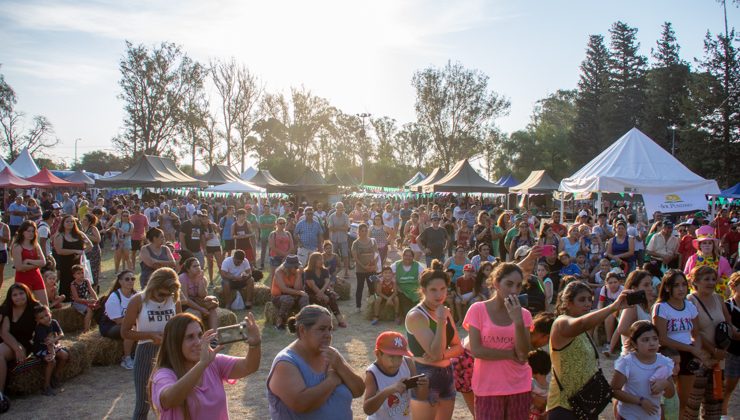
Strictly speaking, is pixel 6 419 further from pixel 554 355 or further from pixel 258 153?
pixel 258 153

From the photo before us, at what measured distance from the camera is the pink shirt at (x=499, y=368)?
3.61m

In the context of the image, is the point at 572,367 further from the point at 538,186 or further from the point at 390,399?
the point at 538,186

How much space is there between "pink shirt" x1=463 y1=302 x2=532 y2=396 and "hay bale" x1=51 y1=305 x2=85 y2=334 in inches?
259

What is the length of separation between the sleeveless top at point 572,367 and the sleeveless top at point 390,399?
1016 millimetres

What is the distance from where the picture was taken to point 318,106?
50.1 meters

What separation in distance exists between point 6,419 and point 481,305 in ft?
15.2

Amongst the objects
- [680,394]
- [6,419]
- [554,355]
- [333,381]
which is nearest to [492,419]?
[554,355]

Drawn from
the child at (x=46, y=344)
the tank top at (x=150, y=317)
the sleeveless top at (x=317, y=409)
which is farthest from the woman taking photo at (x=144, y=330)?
the child at (x=46, y=344)

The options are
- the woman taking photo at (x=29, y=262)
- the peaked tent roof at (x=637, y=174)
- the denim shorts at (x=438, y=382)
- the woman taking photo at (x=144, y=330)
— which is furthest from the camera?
the peaked tent roof at (x=637, y=174)

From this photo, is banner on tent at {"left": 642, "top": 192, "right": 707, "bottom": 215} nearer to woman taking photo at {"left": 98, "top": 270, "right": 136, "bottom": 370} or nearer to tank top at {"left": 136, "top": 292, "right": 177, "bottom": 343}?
woman taking photo at {"left": 98, "top": 270, "right": 136, "bottom": 370}

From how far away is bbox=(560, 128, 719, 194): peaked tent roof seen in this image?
1334 cm

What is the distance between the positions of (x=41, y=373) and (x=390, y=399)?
14.6 ft

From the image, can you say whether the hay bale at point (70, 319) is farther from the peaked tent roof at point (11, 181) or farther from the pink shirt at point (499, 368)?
the peaked tent roof at point (11, 181)

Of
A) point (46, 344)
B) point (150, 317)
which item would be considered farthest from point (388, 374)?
point (46, 344)
